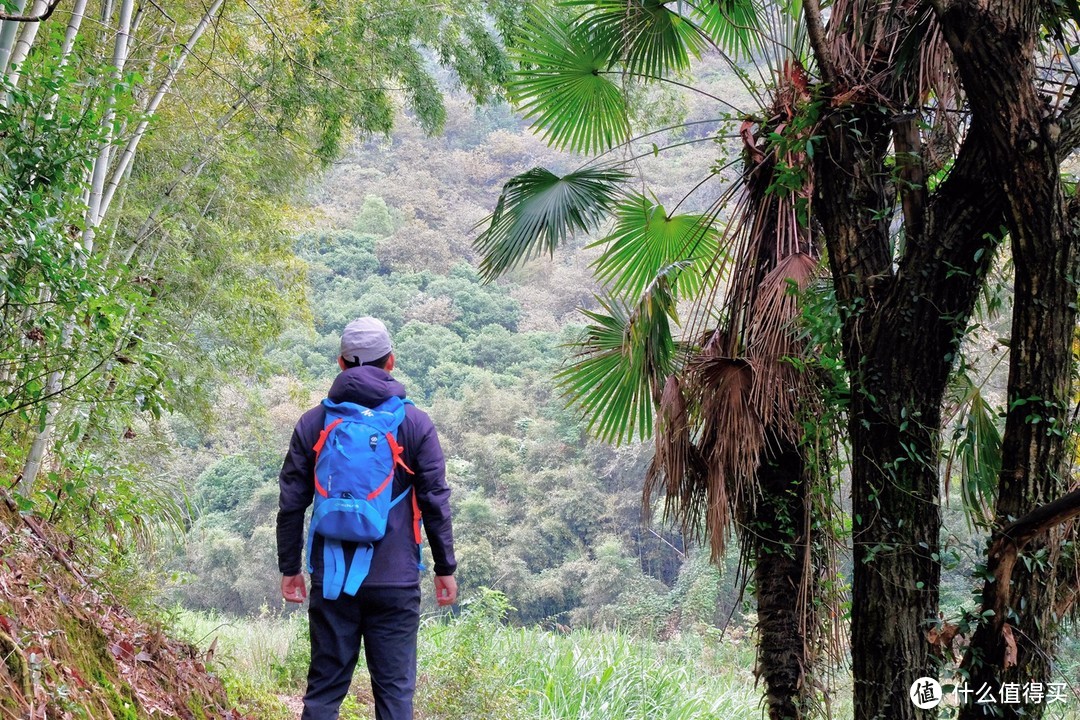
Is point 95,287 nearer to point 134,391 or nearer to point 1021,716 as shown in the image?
point 134,391

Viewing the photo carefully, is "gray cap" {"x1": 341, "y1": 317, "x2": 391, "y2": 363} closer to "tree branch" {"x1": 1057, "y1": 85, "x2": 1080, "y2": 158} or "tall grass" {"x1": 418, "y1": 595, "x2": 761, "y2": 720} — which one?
"tree branch" {"x1": 1057, "y1": 85, "x2": 1080, "y2": 158}

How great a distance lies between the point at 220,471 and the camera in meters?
23.3

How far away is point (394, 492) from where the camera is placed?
2770mm

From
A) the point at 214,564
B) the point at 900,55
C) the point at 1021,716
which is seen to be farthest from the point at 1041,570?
the point at 214,564

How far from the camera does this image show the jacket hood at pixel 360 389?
2.80 meters

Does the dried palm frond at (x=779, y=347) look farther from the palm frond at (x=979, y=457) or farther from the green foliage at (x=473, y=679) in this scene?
the green foliage at (x=473, y=679)

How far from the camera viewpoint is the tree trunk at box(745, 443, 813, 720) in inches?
152

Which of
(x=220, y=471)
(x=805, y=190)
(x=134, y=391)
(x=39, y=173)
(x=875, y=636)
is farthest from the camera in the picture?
(x=220, y=471)

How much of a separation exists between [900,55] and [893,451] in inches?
47.9

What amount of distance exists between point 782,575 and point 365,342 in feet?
7.10

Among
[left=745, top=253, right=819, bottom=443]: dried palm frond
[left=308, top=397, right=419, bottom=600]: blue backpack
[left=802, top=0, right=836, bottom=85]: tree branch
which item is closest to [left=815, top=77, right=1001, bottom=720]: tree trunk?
[left=802, top=0, right=836, bottom=85]: tree branch

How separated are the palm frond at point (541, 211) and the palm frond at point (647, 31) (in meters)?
0.60

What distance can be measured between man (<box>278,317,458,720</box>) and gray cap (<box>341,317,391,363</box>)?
0.16ft

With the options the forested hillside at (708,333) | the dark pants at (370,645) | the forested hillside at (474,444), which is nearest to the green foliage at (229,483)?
the forested hillside at (474,444)
